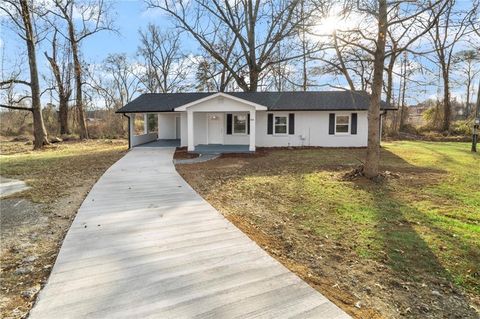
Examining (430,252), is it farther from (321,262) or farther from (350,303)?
(350,303)

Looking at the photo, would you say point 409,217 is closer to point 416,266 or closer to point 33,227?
point 416,266

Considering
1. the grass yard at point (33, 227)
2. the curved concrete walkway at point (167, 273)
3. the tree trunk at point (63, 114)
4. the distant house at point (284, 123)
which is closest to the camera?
the curved concrete walkway at point (167, 273)

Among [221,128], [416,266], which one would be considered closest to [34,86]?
[221,128]

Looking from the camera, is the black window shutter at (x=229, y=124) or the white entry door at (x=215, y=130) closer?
the black window shutter at (x=229, y=124)

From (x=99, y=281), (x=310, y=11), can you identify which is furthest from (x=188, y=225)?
(x=310, y=11)

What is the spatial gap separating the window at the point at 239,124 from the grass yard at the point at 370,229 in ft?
26.0

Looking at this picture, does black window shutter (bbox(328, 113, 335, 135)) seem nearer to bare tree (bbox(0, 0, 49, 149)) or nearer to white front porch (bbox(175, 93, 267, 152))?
white front porch (bbox(175, 93, 267, 152))

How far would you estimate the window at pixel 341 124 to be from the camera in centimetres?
1862

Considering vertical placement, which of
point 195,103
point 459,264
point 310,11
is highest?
point 310,11

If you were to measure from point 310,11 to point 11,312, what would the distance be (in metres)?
9.38

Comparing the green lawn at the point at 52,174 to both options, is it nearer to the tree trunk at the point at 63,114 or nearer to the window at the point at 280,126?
the window at the point at 280,126

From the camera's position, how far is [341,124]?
18.7 m

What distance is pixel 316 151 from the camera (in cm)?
1700

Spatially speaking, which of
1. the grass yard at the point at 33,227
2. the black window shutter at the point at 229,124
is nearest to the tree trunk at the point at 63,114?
the black window shutter at the point at 229,124
